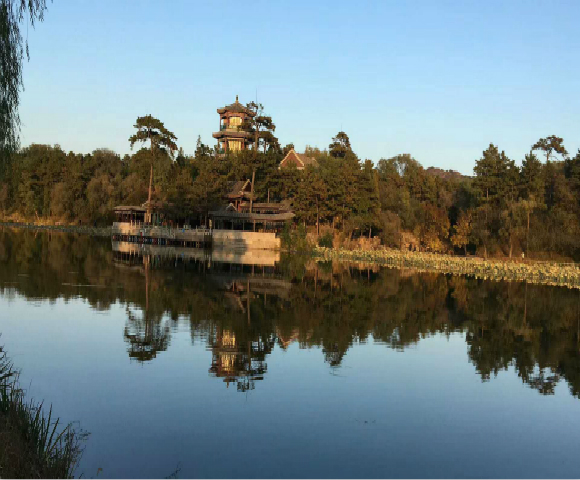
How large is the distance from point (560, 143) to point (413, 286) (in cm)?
4362

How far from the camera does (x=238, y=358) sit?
1530 cm

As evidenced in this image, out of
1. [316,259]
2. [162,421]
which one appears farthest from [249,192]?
[162,421]

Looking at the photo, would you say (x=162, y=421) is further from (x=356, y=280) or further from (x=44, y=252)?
(x=44, y=252)

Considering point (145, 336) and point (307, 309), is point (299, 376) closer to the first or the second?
point (145, 336)

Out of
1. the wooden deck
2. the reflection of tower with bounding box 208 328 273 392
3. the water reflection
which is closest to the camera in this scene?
the reflection of tower with bounding box 208 328 273 392

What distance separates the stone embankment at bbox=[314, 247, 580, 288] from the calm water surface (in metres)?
8.62

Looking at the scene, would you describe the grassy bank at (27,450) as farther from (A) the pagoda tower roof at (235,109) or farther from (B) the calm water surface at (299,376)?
(A) the pagoda tower roof at (235,109)

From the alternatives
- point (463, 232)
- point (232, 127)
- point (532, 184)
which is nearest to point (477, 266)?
point (463, 232)

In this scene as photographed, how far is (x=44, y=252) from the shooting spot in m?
43.7

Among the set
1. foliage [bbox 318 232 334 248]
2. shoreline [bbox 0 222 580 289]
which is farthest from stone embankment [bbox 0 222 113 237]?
foliage [bbox 318 232 334 248]

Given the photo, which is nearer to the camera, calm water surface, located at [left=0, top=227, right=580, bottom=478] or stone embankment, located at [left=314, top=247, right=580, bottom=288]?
calm water surface, located at [left=0, top=227, right=580, bottom=478]

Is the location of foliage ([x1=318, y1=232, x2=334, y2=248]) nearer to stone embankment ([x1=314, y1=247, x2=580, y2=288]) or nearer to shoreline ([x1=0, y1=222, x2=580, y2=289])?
shoreline ([x1=0, y1=222, x2=580, y2=289])

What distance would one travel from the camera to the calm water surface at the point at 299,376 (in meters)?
9.40

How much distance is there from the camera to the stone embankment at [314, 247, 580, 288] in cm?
3728
